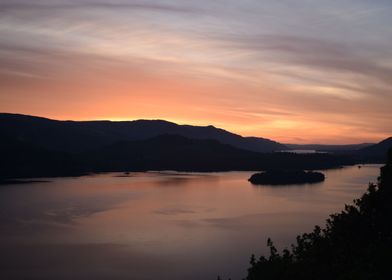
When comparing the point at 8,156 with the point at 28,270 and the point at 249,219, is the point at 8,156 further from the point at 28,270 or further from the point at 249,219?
the point at 28,270

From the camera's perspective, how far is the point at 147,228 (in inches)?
1222

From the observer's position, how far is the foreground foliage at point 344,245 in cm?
853

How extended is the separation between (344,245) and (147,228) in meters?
22.3

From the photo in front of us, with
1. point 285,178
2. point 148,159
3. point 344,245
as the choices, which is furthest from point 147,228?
point 148,159

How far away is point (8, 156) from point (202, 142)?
178 ft

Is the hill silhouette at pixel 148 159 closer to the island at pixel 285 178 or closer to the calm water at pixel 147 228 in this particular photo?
the island at pixel 285 178

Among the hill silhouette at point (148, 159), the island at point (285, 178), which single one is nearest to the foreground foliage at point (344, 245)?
the island at point (285, 178)

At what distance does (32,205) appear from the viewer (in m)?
42.2

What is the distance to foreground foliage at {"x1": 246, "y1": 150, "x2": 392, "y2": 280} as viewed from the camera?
8531 mm

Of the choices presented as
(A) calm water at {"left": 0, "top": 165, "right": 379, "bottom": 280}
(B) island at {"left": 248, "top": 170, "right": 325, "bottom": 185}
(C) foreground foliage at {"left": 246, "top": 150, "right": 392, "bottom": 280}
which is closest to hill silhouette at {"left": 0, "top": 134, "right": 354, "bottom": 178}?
(B) island at {"left": 248, "top": 170, "right": 325, "bottom": 185}

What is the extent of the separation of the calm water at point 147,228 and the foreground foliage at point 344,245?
1049 cm

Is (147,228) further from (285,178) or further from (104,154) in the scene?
(104,154)

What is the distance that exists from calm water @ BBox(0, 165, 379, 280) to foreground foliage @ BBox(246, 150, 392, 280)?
1049cm

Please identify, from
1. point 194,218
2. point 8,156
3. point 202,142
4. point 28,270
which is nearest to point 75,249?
point 28,270
